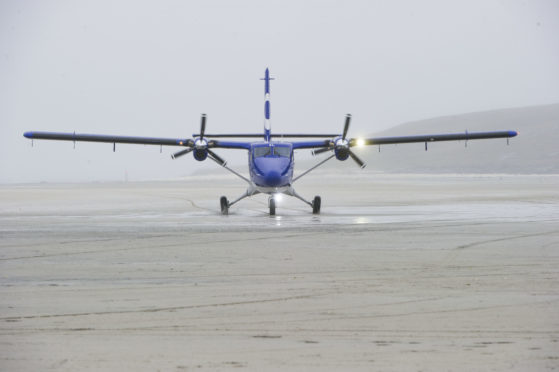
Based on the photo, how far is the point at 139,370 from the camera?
5258 millimetres

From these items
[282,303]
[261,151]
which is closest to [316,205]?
[261,151]

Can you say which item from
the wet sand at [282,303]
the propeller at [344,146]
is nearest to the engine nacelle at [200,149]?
the propeller at [344,146]

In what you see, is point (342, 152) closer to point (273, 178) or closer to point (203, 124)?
point (273, 178)

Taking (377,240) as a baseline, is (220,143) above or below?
above

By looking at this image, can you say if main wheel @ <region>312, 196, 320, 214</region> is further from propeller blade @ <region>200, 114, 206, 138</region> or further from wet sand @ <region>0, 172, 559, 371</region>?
wet sand @ <region>0, 172, 559, 371</region>

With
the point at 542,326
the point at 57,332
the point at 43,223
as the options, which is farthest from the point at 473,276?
the point at 43,223

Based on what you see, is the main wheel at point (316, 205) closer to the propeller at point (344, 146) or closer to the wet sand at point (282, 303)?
the propeller at point (344, 146)

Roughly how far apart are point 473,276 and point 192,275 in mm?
4094

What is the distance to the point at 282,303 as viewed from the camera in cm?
795

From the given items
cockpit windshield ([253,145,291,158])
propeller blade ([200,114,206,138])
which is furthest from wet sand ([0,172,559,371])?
propeller blade ([200,114,206,138])

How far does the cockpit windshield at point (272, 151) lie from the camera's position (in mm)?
26125

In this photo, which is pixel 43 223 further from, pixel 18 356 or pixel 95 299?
pixel 18 356

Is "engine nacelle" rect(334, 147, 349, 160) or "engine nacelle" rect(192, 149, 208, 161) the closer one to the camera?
"engine nacelle" rect(334, 147, 349, 160)

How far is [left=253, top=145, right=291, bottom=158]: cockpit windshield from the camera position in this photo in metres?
26.1
